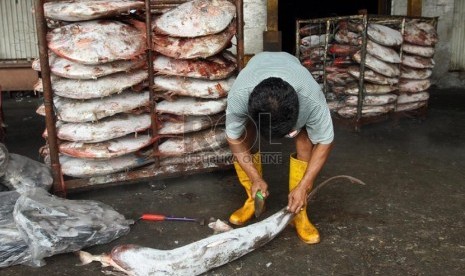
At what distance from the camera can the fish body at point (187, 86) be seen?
3.52 meters

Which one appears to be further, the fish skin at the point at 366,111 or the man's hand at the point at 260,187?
the fish skin at the point at 366,111

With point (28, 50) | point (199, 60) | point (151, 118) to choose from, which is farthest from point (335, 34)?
point (28, 50)

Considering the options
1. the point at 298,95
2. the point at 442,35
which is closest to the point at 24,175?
the point at 298,95

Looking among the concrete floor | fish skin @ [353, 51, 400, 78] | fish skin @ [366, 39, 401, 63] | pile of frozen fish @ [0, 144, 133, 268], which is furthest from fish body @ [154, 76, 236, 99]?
fish skin @ [366, 39, 401, 63]

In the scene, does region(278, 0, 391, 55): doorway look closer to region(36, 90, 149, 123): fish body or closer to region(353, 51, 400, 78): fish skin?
region(353, 51, 400, 78): fish skin

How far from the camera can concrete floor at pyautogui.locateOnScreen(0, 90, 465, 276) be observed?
2594 mm

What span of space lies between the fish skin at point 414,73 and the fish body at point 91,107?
13.3 ft

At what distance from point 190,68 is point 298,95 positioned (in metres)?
1.28

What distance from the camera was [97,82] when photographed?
3.28 metres

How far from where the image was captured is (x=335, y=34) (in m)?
5.86

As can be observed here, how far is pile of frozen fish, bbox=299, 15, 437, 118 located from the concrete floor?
0.64 meters

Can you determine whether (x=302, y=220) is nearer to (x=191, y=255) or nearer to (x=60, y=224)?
(x=191, y=255)

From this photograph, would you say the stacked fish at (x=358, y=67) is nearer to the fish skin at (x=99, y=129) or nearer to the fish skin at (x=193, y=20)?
the fish skin at (x=193, y=20)

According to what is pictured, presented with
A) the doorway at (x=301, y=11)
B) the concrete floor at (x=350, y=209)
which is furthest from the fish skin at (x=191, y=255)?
the doorway at (x=301, y=11)
